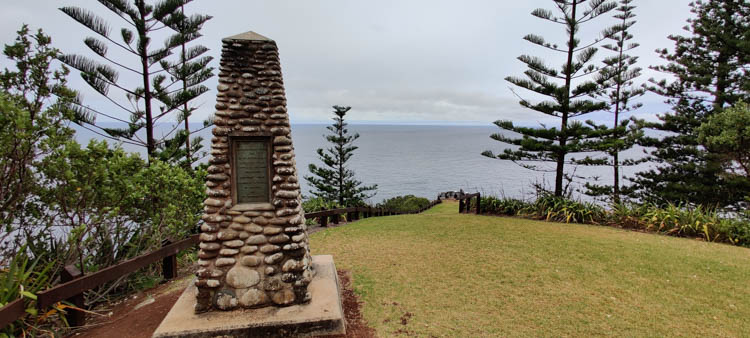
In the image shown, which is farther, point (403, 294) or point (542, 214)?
point (542, 214)

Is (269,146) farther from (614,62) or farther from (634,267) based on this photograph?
(614,62)

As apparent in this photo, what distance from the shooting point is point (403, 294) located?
408 cm

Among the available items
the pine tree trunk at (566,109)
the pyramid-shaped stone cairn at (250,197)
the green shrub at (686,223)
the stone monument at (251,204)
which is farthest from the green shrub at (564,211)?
the pyramid-shaped stone cairn at (250,197)

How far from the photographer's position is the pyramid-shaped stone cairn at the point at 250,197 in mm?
3303

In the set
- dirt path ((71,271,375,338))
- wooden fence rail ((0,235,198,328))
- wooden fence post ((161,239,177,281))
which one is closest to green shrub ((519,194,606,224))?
dirt path ((71,271,375,338))

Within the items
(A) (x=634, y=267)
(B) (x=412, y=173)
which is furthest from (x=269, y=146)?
(B) (x=412, y=173)

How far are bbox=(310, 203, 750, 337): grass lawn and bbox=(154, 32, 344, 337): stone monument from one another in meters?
1.06

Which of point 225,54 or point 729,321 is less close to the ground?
point 225,54

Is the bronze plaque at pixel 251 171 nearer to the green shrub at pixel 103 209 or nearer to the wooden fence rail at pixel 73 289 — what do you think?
the green shrub at pixel 103 209

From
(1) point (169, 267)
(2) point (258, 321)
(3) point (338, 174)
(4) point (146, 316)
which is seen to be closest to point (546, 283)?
(2) point (258, 321)

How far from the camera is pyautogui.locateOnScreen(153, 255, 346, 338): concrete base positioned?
2959mm

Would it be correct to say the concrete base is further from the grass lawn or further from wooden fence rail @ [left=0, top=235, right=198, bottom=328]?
wooden fence rail @ [left=0, top=235, right=198, bottom=328]

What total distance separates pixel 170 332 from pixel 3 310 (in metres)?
1.13

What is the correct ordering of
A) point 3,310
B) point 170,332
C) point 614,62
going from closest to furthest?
point 3,310 → point 170,332 → point 614,62
